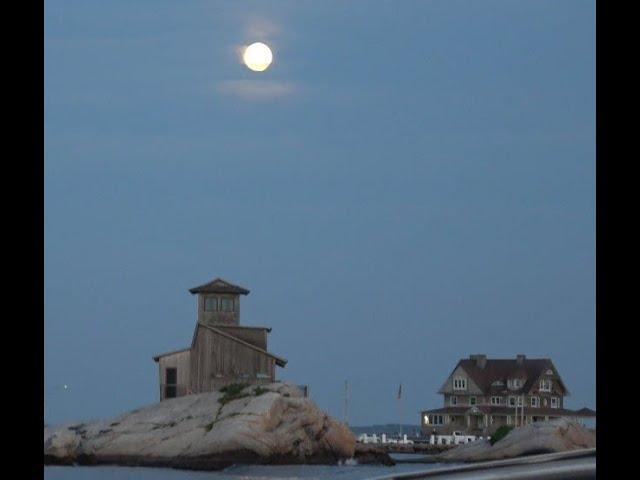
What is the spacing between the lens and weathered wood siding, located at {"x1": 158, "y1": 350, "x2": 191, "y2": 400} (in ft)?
163

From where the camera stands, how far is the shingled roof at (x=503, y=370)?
190ft

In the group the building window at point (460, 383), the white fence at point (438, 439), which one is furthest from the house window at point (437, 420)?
the building window at point (460, 383)

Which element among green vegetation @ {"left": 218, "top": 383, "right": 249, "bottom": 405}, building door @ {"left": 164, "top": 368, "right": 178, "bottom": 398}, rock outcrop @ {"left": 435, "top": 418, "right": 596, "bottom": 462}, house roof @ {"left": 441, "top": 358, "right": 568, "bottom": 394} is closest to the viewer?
rock outcrop @ {"left": 435, "top": 418, "right": 596, "bottom": 462}

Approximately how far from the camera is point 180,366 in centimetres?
5009

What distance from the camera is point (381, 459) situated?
177 ft

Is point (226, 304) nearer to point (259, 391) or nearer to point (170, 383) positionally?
point (259, 391)

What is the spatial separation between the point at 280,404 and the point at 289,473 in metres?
2.76

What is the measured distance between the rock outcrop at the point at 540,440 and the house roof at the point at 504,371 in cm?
738

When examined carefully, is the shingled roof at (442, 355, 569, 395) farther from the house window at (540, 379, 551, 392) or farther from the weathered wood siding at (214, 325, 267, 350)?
the weathered wood siding at (214, 325, 267, 350)

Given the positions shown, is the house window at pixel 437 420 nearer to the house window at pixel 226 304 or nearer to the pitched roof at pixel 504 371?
the pitched roof at pixel 504 371

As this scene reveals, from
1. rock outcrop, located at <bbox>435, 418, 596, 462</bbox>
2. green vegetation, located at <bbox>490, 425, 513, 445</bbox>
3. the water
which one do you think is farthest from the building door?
green vegetation, located at <bbox>490, 425, 513, 445</bbox>

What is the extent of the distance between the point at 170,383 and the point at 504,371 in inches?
606

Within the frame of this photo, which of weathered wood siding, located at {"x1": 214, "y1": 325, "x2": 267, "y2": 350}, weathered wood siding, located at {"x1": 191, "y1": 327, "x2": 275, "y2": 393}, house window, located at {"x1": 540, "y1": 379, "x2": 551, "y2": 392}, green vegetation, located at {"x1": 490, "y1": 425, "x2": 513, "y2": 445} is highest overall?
weathered wood siding, located at {"x1": 214, "y1": 325, "x2": 267, "y2": 350}
